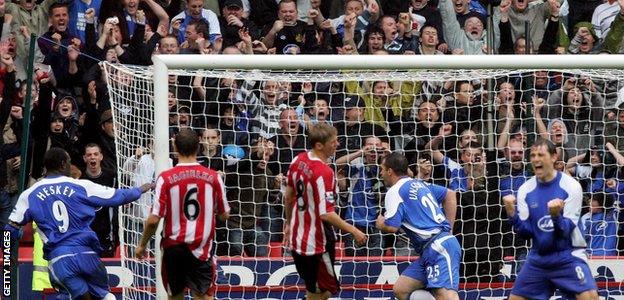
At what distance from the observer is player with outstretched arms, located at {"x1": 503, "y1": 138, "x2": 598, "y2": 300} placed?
1255 cm

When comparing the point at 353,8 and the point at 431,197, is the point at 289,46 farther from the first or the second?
the point at 431,197

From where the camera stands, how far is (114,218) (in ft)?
51.8

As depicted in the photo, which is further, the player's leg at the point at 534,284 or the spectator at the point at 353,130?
the spectator at the point at 353,130

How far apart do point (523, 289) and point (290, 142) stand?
3262mm

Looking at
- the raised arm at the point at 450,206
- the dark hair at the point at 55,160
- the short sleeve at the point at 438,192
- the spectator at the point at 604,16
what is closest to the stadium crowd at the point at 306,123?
the spectator at the point at 604,16

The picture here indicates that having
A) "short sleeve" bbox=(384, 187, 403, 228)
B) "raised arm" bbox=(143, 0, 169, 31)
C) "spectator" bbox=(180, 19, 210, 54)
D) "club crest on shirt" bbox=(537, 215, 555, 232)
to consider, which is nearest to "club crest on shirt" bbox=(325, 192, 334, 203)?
"short sleeve" bbox=(384, 187, 403, 228)

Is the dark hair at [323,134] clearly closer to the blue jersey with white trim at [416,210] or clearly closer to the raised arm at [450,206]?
the blue jersey with white trim at [416,210]

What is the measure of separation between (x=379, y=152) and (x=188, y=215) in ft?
10.0

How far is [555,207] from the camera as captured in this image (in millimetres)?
12211

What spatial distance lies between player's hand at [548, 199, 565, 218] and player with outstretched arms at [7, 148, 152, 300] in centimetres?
353

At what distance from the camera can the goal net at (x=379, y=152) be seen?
14.7 m

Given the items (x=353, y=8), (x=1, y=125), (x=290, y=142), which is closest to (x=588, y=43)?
(x=353, y=8)

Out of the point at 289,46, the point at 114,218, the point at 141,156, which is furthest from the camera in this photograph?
the point at 289,46

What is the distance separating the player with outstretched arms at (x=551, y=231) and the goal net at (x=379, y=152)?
1990 mm
